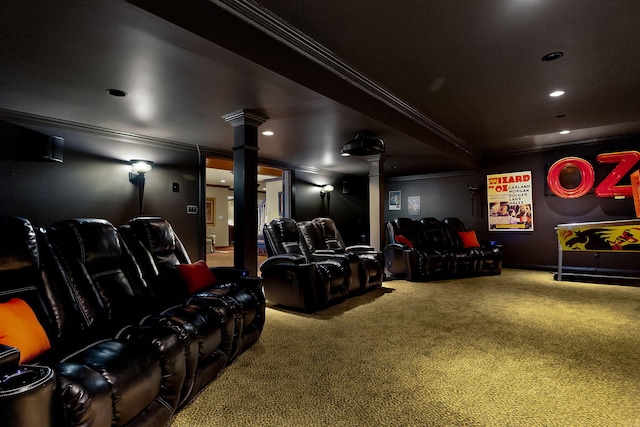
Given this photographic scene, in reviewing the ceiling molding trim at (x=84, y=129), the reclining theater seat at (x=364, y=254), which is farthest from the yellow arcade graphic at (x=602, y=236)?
the ceiling molding trim at (x=84, y=129)

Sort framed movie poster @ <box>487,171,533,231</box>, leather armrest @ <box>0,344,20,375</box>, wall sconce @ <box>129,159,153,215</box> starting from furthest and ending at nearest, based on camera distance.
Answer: framed movie poster @ <box>487,171,533,231</box>
wall sconce @ <box>129,159,153,215</box>
leather armrest @ <box>0,344,20,375</box>

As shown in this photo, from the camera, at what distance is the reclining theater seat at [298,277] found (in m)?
3.66

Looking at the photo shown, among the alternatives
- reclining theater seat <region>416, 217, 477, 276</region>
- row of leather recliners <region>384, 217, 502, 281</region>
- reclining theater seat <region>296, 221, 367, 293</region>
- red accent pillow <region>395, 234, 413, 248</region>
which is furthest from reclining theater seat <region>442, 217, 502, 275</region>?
reclining theater seat <region>296, 221, 367, 293</region>

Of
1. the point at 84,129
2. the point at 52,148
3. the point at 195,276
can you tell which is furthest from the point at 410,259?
the point at 52,148

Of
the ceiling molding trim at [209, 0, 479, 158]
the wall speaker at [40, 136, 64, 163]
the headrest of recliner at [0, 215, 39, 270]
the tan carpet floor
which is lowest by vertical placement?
the tan carpet floor

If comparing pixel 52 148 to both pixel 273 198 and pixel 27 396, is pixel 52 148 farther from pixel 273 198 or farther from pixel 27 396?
pixel 273 198

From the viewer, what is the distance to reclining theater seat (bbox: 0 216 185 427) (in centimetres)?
108

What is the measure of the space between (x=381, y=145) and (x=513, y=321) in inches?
97.2

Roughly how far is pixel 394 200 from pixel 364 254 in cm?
447

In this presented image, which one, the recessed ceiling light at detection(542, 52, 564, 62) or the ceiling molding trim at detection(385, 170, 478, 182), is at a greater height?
the recessed ceiling light at detection(542, 52, 564, 62)

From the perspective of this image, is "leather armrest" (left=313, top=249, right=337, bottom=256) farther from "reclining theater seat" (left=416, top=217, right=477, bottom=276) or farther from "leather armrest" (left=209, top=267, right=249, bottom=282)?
→ "reclining theater seat" (left=416, top=217, right=477, bottom=276)

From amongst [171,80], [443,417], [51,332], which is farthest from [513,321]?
[171,80]

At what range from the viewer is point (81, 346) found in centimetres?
161

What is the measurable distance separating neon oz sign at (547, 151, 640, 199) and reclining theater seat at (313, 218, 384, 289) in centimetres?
417
